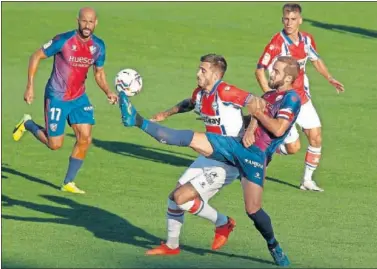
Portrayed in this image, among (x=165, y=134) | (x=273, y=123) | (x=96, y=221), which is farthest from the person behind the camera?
(x=96, y=221)

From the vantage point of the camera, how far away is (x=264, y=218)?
37.2 feet

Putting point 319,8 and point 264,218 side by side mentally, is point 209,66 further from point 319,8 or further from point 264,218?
point 319,8

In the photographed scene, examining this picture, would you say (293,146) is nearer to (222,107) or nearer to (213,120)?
(213,120)

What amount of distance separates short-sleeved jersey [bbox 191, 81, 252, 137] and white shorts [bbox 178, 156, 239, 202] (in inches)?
15.6

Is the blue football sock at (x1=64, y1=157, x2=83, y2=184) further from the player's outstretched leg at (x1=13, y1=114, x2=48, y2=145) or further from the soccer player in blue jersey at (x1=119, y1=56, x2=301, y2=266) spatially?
the soccer player in blue jersey at (x1=119, y1=56, x2=301, y2=266)

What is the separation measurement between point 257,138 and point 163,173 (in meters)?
5.44

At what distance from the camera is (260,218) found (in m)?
→ 11.3

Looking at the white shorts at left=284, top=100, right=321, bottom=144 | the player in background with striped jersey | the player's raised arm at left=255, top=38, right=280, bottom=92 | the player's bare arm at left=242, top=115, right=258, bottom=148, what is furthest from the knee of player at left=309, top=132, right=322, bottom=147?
the player's bare arm at left=242, top=115, right=258, bottom=148

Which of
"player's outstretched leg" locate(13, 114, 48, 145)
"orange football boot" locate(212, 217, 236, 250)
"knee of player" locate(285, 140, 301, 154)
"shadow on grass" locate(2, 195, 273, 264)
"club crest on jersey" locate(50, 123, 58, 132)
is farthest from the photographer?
"player's outstretched leg" locate(13, 114, 48, 145)

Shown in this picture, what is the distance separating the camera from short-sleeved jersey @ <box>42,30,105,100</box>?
610 inches

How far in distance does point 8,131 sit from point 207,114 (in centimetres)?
871

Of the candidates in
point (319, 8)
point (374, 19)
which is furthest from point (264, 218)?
point (319, 8)

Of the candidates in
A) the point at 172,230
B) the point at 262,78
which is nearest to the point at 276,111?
the point at 172,230

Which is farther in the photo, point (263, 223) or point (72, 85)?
point (72, 85)
